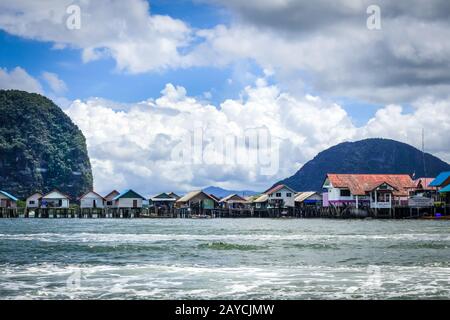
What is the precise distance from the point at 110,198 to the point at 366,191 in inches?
1900

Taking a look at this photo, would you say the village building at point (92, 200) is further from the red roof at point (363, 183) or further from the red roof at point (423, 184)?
the red roof at point (423, 184)

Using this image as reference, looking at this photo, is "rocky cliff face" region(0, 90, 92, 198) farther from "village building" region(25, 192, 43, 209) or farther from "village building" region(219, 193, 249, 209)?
"village building" region(219, 193, 249, 209)

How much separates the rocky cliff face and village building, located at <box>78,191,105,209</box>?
188 ft

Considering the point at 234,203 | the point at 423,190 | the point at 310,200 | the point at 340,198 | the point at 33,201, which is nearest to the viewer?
the point at 340,198

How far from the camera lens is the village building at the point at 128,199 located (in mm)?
100625

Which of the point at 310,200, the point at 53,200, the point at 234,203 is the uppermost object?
the point at 53,200

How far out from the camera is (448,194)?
82.0 metres

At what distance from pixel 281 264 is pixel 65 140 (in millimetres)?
166765

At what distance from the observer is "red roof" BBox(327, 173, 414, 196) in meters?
84.1

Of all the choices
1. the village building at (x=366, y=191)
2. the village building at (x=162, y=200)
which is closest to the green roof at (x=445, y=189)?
the village building at (x=366, y=191)

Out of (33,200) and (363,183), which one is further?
(33,200)

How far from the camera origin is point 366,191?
8388cm

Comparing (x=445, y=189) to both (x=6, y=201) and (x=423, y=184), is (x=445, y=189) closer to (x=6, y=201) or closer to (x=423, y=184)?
(x=423, y=184)

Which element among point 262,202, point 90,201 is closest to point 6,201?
point 90,201
